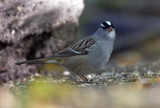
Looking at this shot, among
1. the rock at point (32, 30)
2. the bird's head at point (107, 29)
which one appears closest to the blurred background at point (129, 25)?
the rock at point (32, 30)

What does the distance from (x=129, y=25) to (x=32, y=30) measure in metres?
7.46

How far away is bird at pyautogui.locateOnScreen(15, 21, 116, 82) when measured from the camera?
18.3 ft

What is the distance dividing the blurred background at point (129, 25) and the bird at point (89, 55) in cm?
284

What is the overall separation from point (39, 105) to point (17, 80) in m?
2.61

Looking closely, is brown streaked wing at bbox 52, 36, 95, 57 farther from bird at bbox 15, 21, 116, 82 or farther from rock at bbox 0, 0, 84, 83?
rock at bbox 0, 0, 84, 83

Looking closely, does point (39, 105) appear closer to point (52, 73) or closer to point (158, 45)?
point (52, 73)

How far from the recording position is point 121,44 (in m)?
11.6

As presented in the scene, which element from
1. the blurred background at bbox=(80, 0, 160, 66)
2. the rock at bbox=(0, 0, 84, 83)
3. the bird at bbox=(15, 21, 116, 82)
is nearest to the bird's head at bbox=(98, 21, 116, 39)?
the bird at bbox=(15, 21, 116, 82)

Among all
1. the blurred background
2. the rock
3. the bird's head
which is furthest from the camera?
the blurred background

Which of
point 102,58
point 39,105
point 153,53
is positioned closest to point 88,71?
point 102,58

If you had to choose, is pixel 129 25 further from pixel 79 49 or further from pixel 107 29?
pixel 79 49

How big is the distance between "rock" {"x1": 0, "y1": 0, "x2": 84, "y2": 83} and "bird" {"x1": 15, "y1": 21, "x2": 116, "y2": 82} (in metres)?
0.44

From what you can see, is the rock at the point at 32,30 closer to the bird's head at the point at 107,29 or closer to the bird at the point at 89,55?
the bird at the point at 89,55

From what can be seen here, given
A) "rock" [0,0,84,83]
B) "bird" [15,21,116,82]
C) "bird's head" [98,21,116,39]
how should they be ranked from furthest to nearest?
"rock" [0,0,84,83], "bird's head" [98,21,116,39], "bird" [15,21,116,82]
